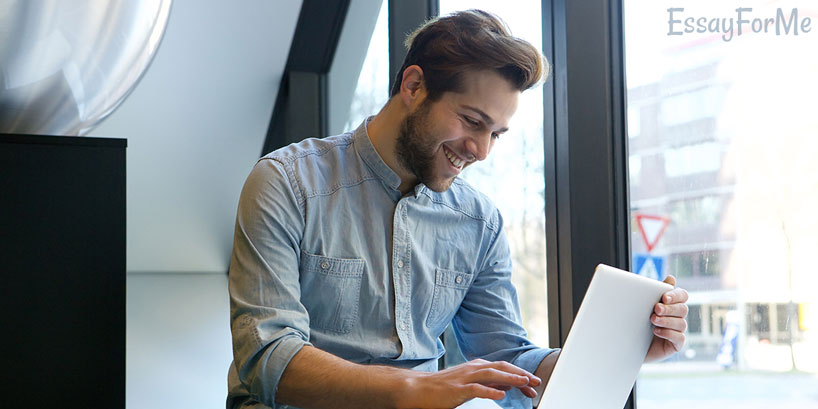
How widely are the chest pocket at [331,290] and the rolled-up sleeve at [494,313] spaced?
0.26 m

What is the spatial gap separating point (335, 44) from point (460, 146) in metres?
2.65

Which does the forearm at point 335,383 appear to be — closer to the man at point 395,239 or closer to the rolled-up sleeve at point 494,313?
the man at point 395,239

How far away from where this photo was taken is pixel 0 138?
5.00ft

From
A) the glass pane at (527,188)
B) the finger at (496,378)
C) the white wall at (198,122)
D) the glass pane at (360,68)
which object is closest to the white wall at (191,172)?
the white wall at (198,122)

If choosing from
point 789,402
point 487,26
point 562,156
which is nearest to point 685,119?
point 562,156

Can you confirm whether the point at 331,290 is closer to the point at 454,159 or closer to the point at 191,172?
the point at 454,159

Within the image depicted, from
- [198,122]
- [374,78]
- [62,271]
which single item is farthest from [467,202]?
[198,122]

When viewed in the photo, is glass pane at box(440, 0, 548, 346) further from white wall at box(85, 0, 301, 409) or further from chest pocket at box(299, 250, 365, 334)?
white wall at box(85, 0, 301, 409)

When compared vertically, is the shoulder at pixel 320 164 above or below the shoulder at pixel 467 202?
above

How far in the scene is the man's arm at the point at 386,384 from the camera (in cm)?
99

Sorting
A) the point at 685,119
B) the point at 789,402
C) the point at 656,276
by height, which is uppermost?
the point at 685,119

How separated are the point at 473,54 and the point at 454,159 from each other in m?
0.18

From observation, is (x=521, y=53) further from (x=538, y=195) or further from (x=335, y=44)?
(x=335, y=44)

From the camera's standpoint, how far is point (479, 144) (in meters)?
1.38
